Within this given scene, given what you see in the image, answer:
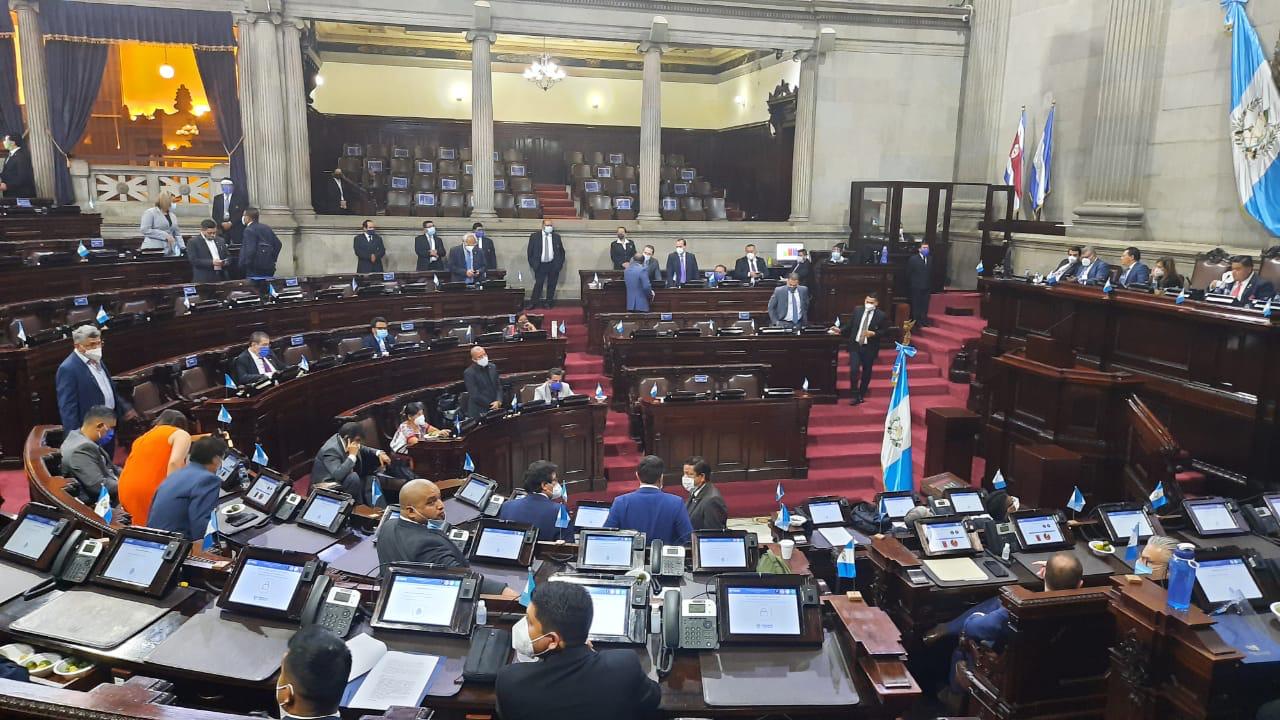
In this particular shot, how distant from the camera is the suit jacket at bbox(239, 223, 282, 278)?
37.5ft

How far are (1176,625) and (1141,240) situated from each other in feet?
34.6

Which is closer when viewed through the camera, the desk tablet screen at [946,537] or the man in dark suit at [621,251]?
the desk tablet screen at [946,537]

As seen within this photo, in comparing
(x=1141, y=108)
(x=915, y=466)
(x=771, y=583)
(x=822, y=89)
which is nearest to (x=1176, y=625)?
(x=771, y=583)

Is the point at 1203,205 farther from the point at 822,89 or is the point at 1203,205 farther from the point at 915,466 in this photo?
the point at 822,89

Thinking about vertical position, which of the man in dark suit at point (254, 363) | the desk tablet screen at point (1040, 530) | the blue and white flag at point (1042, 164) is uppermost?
the blue and white flag at point (1042, 164)

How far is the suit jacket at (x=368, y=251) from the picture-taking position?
526 inches

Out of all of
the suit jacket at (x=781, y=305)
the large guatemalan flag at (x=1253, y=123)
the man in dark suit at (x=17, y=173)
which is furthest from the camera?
the man in dark suit at (x=17, y=173)

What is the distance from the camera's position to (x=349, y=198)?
16250mm

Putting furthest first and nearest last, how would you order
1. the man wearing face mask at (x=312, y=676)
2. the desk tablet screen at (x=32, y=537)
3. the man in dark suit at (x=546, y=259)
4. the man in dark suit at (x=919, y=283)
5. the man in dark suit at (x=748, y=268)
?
1. the man in dark suit at (x=546, y=259)
2. the man in dark suit at (x=748, y=268)
3. the man in dark suit at (x=919, y=283)
4. the desk tablet screen at (x=32, y=537)
5. the man wearing face mask at (x=312, y=676)

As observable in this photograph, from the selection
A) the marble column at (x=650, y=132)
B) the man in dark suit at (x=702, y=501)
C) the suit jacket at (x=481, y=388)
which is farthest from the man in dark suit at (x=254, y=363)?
the marble column at (x=650, y=132)

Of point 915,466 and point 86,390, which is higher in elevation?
point 86,390

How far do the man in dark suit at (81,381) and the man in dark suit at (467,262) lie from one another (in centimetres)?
658

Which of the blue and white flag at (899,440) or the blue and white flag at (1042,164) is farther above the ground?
the blue and white flag at (1042,164)

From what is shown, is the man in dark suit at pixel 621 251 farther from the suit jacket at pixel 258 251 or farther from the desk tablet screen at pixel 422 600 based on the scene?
the desk tablet screen at pixel 422 600
